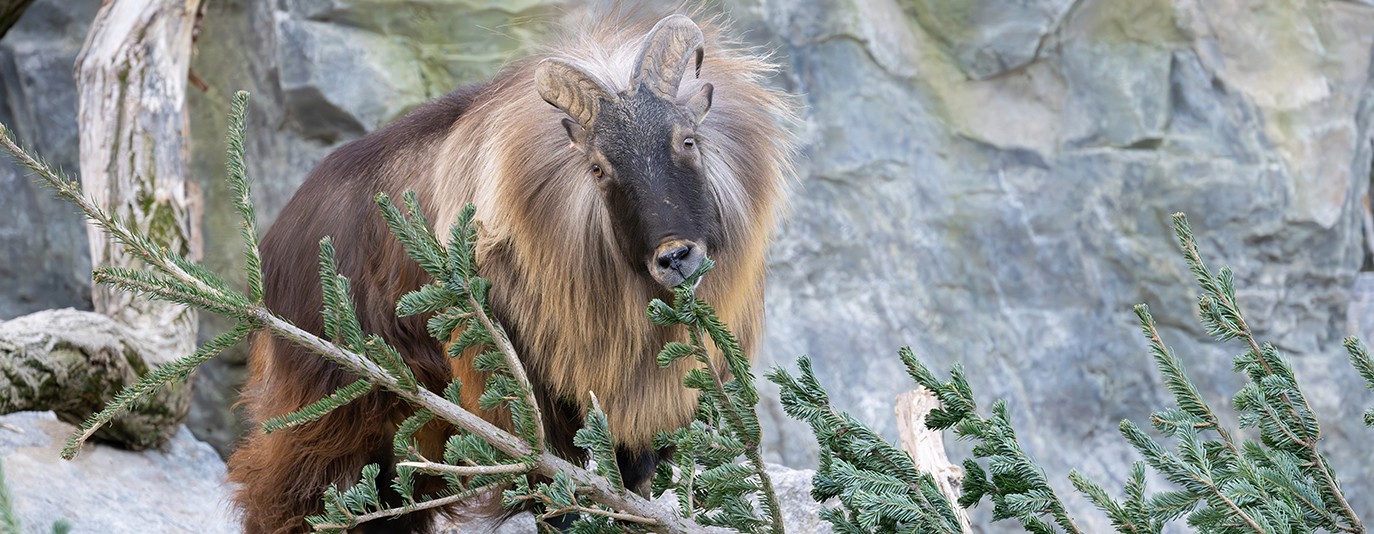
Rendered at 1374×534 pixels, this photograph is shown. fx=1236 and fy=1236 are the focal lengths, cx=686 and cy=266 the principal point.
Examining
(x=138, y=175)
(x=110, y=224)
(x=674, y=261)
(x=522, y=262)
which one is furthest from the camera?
(x=138, y=175)

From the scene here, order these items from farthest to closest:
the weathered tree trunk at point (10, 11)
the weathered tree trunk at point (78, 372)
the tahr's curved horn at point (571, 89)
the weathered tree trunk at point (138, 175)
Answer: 1. the weathered tree trunk at point (10, 11)
2. the weathered tree trunk at point (138, 175)
3. the weathered tree trunk at point (78, 372)
4. the tahr's curved horn at point (571, 89)

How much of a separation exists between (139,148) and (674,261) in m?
3.95

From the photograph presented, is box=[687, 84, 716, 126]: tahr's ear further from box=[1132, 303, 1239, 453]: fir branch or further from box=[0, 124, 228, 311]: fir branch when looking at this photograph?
box=[0, 124, 228, 311]: fir branch

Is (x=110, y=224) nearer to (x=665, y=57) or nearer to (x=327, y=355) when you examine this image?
(x=327, y=355)

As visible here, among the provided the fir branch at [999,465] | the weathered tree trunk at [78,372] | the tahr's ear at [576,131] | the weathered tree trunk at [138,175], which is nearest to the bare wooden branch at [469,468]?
the fir branch at [999,465]

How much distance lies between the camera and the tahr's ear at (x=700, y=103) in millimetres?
3328

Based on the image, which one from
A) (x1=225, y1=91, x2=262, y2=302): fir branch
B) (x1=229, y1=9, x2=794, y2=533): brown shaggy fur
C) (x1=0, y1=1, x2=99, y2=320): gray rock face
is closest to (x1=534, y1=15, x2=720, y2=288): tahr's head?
(x1=229, y1=9, x2=794, y2=533): brown shaggy fur

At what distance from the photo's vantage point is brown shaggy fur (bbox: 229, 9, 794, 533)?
3400mm

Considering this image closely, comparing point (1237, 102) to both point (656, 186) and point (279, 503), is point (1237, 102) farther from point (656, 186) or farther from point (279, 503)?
point (279, 503)

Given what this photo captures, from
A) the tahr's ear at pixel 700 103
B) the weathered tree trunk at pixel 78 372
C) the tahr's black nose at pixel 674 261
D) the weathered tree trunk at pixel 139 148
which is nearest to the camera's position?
the tahr's black nose at pixel 674 261

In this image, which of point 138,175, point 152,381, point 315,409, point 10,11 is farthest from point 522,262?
point 10,11

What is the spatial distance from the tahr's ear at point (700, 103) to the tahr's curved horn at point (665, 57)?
89 millimetres

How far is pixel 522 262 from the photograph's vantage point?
11.3ft

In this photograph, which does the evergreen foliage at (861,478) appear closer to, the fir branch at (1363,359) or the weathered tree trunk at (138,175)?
the fir branch at (1363,359)
